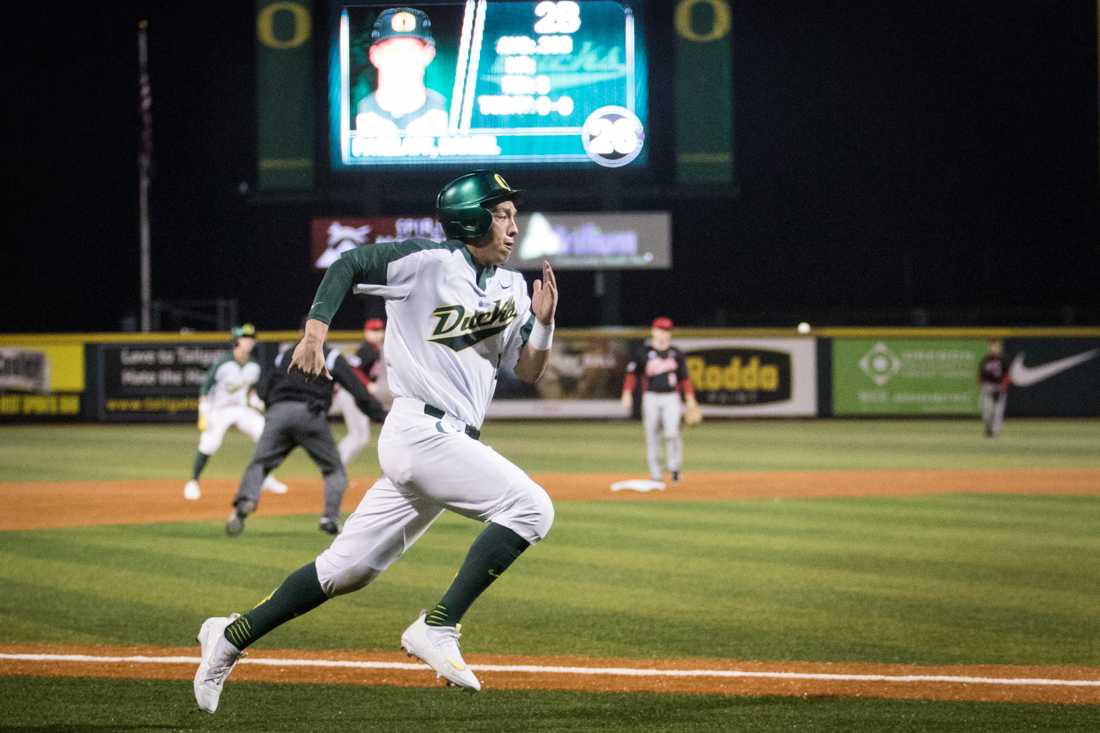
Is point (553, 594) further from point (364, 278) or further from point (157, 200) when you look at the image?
point (157, 200)

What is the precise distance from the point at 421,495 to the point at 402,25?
25.9 m

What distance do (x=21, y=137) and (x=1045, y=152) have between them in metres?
35.5

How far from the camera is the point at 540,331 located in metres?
5.66

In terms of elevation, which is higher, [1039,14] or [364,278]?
[1039,14]

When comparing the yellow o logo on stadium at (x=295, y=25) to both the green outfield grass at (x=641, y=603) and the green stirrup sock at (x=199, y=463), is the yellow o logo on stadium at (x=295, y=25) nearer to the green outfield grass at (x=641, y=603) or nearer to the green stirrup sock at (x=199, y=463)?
the green stirrup sock at (x=199, y=463)

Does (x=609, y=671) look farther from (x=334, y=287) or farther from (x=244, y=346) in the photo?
(x=244, y=346)

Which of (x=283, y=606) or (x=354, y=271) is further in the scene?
(x=283, y=606)

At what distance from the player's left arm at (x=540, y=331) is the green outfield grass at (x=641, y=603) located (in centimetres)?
140

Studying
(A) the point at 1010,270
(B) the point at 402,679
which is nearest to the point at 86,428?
(B) the point at 402,679

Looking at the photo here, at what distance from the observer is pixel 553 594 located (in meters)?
9.44

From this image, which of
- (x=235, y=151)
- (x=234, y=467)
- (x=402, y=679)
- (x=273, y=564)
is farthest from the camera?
(x=235, y=151)

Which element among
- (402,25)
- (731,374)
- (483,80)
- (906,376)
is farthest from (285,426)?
(906,376)

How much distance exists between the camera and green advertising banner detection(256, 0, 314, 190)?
104 ft

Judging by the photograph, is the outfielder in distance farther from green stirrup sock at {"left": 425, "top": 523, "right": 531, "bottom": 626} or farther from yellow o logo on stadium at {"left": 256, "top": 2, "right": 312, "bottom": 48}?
yellow o logo on stadium at {"left": 256, "top": 2, "right": 312, "bottom": 48}
